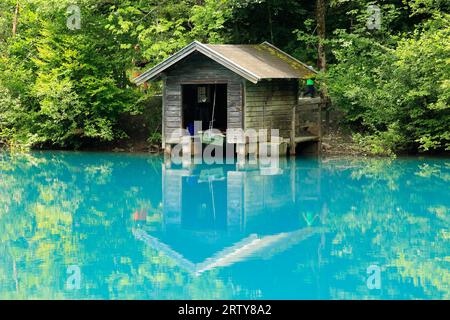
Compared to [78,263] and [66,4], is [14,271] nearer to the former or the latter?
[78,263]

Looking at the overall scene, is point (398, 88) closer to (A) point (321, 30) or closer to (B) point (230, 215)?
(A) point (321, 30)

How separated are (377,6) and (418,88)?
430 centimetres

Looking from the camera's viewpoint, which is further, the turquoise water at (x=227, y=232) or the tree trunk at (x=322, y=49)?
the tree trunk at (x=322, y=49)

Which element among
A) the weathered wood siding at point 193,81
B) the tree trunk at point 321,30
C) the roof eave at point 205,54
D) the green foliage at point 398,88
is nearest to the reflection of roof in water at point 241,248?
the roof eave at point 205,54

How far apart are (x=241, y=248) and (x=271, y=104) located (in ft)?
40.8

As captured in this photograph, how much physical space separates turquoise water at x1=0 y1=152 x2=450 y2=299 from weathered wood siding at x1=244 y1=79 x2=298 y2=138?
81.3 inches

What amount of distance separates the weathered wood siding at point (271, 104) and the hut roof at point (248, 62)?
0.53 metres

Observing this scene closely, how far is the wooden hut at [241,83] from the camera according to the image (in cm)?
2188

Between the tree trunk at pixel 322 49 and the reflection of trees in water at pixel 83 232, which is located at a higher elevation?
the tree trunk at pixel 322 49

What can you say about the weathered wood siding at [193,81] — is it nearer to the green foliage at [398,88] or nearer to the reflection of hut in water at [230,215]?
the reflection of hut in water at [230,215]

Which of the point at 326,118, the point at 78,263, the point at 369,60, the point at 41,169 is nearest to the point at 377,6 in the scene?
the point at 369,60

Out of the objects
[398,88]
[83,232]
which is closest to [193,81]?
[398,88]

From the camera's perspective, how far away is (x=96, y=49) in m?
27.0

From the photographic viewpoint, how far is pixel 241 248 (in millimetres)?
11312
